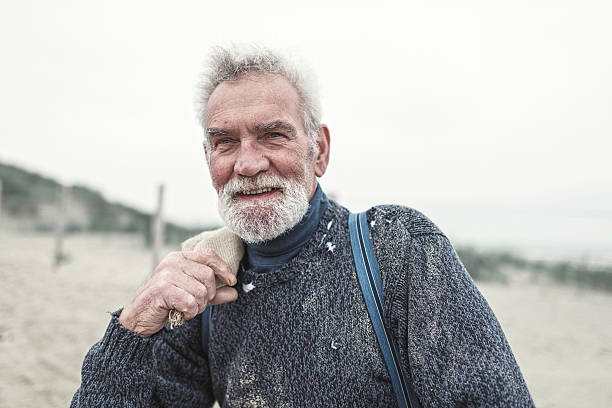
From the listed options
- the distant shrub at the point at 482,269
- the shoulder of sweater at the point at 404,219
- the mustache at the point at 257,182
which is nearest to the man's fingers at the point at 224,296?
the mustache at the point at 257,182

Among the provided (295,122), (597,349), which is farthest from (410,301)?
(597,349)

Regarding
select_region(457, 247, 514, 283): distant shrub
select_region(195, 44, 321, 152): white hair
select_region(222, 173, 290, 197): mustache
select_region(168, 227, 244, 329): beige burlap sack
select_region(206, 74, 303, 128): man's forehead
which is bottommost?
select_region(457, 247, 514, 283): distant shrub

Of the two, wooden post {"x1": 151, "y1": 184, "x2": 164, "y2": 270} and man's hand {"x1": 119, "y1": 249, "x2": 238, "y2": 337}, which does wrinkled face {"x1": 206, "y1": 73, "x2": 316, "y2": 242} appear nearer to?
man's hand {"x1": 119, "y1": 249, "x2": 238, "y2": 337}

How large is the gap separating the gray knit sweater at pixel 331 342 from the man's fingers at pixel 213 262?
0.14m

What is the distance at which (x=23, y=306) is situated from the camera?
6.34 meters

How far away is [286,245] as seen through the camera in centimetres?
168

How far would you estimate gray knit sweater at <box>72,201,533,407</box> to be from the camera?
123cm

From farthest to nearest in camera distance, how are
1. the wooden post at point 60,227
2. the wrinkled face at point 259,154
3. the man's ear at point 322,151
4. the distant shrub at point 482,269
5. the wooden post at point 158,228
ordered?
1. the distant shrub at point 482,269
2. the wooden post at point 60,227
3. the wooden post at point 158,228
4. the man's ear at point 322,151
5. the wrinkled face at point 259,154

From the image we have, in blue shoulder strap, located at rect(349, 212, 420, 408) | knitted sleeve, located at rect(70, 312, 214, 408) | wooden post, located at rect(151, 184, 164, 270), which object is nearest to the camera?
blue shoulder strap, located at rect(349, 212, 420, 408)

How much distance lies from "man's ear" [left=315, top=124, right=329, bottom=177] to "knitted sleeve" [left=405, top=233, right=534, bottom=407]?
64 cm

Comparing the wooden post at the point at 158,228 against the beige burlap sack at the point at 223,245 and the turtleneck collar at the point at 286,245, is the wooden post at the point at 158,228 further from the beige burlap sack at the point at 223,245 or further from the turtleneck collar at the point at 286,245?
the turtleneck collar at the point at 286,245

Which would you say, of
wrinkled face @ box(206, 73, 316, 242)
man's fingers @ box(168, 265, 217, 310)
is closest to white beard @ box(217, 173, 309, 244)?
wrinkled face @ box(206, 73, 316, 242)

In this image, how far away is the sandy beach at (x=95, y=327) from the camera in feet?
14.2

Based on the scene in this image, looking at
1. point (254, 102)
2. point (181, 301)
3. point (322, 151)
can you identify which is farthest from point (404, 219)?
point (181, 301)
